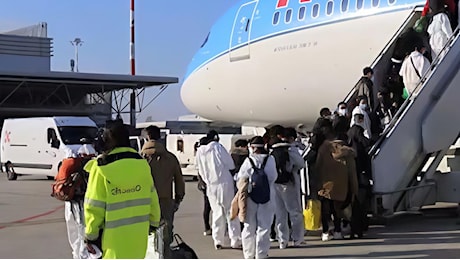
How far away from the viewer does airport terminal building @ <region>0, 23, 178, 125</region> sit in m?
40.1

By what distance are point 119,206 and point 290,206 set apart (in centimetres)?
435

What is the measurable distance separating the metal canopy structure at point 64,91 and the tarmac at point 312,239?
27.2 m

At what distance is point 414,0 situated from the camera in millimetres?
11164

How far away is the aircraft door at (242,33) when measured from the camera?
15.1 metres

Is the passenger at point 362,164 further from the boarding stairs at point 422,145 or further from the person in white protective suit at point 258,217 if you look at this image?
the person in white protective suit at point 258,217

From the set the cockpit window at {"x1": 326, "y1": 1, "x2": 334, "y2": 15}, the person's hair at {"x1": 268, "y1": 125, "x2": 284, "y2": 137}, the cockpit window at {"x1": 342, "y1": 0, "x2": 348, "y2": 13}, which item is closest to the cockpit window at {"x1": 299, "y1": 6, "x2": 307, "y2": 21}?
the cockpit window at {"x1": 326, "y1": 1, "x2": 334, "y2": 15}

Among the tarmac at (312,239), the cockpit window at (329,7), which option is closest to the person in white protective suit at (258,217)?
the tarmac at (312,239)

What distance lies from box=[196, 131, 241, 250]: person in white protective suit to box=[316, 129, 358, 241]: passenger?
1.16 metres

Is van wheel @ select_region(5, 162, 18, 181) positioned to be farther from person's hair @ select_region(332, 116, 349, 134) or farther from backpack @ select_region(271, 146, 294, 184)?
backpack @ select_region(271, 146, 294, 184)

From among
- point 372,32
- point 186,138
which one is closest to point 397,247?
point 372,32

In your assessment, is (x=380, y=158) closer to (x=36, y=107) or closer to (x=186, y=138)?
(x=186, y=138)

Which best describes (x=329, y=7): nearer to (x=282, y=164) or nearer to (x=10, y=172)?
(x=282, y=164)

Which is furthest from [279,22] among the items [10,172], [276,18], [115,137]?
[10,172]

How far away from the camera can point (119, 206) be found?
4.58 m
